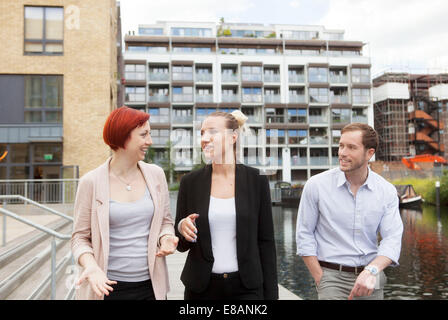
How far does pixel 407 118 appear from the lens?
53719mm

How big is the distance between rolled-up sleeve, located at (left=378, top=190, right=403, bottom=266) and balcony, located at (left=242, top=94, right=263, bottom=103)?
150 ft

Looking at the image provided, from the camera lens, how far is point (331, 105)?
49500 millimetres

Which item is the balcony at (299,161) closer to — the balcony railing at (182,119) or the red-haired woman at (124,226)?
the balcony railing at (182,119)

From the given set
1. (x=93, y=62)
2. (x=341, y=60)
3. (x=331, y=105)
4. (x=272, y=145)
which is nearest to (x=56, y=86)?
(x=93, y=62)

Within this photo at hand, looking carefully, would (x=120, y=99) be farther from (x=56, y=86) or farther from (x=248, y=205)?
(x=248, y=205)

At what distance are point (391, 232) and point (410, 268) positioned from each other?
36.7ft

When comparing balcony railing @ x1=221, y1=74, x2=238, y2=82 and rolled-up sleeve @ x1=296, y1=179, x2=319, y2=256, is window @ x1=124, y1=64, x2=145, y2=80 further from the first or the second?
rolled-up sleeve @ x1=296, y1=179, x2=319, y2=256

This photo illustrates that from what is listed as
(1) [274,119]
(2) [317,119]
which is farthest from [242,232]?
(2) [317,119]

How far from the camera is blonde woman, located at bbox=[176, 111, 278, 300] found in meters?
2.45

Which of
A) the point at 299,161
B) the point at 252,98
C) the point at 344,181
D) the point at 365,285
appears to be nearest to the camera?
the point at 365,285

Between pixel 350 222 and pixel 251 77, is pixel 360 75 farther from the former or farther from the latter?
pixel 350 222

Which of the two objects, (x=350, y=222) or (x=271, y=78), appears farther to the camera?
(x=271, y=78)

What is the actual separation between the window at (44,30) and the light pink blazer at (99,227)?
18.1 meters

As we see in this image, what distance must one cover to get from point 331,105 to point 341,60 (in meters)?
6.27
